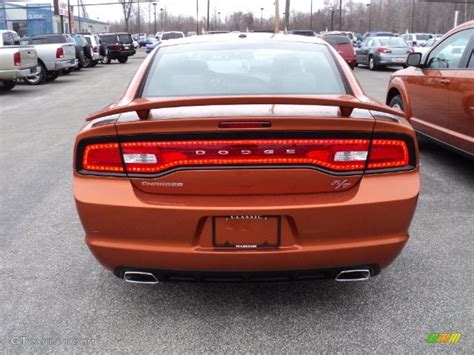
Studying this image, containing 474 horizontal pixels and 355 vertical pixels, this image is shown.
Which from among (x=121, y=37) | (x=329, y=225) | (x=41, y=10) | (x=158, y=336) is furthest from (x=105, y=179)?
(x=41, y=10)

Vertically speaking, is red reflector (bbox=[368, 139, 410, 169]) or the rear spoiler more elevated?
the rear spoiler

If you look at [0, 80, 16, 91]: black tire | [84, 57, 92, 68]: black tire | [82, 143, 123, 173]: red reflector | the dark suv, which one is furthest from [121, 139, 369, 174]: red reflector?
the dark suv

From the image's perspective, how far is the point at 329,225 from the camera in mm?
2734

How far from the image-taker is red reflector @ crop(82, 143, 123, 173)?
281 cm

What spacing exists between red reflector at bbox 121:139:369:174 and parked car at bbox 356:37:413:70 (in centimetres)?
2259

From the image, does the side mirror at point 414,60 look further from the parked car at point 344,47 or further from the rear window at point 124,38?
the rear window at point 124,38

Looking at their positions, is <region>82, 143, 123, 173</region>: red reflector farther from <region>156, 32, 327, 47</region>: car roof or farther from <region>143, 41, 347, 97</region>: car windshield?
<region>156, 32, 327, 47</region>: car roof

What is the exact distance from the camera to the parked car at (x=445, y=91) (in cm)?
559

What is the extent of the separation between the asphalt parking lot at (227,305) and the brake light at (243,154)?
2.93 feet

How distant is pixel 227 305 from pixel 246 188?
2.92 feet

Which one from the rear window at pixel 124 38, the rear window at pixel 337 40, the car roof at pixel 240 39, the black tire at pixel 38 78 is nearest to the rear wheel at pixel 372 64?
the rear window at pixel 337 40

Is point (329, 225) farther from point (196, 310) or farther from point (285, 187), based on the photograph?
point (196, 310)

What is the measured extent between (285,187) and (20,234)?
2707 mm

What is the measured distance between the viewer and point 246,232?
2.72 metres
